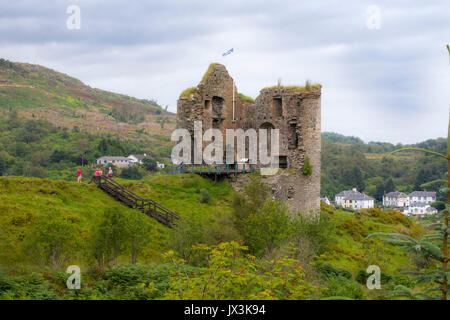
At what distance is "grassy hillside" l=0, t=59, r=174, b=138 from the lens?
136m

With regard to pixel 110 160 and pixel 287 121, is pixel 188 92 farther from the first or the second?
pixel 110 160

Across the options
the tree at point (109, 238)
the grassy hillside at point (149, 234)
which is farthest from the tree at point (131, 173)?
the tree at point (109, 238)

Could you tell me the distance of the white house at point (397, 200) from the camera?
92269 millimetres

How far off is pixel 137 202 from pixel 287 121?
1327cm

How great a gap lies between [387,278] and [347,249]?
309 inches

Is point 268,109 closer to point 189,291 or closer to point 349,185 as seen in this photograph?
point 189,291

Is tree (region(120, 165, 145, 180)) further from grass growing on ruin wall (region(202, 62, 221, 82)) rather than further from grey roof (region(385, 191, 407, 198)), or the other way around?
grey roof (region(385, 191, 407, 198))

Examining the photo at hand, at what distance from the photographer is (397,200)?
9331cm

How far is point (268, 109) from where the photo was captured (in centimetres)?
3366

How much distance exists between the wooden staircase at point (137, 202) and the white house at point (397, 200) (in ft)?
247

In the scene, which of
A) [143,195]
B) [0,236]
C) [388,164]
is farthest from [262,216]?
[388,164]

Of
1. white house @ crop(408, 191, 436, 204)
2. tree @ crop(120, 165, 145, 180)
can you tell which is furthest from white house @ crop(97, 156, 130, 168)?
white house @ crop(408, 191, 436, 204)

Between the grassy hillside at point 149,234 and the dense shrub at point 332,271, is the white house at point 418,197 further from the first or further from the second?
the dense shrub at point 332,271

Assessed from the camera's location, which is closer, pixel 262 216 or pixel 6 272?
pixel 6 272
